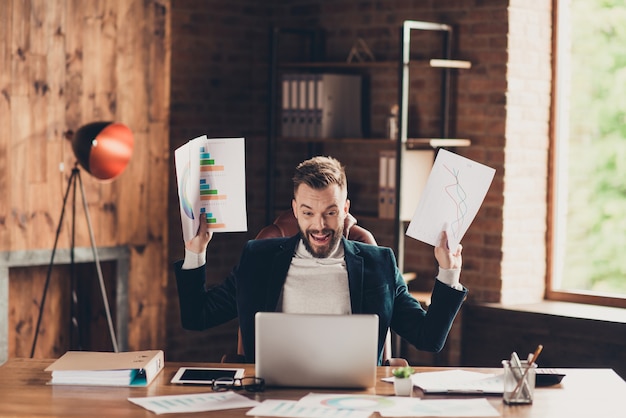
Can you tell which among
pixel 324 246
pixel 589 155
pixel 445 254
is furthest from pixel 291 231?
pixel 589 155

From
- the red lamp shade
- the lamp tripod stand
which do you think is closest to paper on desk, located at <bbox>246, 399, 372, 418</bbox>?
the red lamp shade

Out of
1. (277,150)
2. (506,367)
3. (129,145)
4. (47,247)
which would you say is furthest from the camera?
(277,150)

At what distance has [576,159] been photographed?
5.20 m

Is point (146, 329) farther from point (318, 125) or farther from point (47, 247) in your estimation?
point (318, 125)

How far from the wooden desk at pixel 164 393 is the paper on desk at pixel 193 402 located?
34 millimetres

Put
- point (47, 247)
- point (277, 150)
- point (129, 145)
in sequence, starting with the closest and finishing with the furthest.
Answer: point (129, 145) < point (47, 247) < point (277, 150)

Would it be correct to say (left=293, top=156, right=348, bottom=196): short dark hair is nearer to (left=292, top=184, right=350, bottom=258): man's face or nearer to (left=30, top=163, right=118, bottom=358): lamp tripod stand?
(left=292, top=184, right=350, bottom=258): man's face

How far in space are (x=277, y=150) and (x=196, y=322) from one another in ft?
8.28

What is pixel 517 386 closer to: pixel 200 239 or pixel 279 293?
pixel 279 293

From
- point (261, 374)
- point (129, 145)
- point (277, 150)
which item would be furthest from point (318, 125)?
point (261, 374)

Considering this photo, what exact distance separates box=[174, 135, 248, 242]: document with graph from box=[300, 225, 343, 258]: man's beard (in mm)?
234

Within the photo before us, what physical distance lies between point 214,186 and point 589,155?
2.59m

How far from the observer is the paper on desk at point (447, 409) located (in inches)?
106

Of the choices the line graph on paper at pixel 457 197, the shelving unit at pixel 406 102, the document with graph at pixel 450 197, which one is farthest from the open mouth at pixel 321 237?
the shelving unit at pixel 406 102
